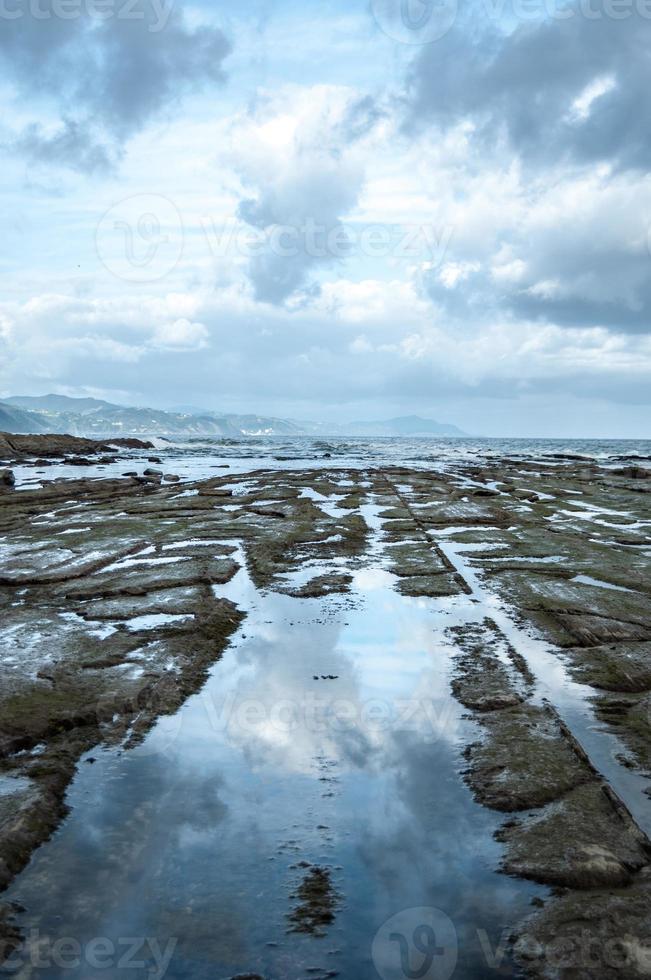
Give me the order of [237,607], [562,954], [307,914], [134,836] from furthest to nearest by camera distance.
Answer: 1. [237,607]
2. [134,836]
3. [307,914]
4. [562,954]

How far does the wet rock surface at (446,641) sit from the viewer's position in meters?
6.07

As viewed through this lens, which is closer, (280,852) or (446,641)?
(280,852)

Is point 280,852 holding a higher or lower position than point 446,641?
higher

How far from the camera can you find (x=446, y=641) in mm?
12938

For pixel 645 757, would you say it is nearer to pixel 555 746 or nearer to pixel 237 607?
pixel 555 746

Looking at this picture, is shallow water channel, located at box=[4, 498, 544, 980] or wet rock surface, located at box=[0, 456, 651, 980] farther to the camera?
wet rock surface, located at box=[0, 456, 651, 980]

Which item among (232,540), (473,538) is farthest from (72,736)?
(473,538)

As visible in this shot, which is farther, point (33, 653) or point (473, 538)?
point (473, 538)

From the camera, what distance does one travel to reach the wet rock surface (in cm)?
607

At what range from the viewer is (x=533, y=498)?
128 ft

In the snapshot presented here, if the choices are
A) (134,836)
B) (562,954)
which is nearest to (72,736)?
(134,836)

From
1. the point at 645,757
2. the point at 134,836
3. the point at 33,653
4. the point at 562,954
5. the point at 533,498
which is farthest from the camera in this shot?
the point at 533,498

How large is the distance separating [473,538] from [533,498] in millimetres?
15397

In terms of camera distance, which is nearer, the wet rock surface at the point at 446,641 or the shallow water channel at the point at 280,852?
the shallow water channel at the point at 280,852
